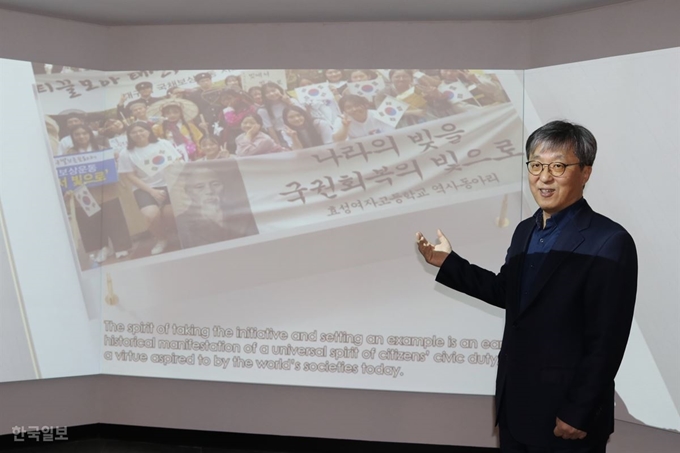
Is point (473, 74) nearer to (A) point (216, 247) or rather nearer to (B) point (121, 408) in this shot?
(A) point (216, 247)

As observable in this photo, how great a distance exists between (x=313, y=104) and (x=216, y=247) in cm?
95

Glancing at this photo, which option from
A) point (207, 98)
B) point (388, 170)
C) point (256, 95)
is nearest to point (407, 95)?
point (388, 170)

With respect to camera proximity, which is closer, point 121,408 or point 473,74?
point 473,74

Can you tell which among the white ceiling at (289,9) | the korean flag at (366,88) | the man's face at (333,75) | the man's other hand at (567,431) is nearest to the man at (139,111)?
the white ceiling at (289,9)

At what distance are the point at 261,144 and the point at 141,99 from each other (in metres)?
0.74

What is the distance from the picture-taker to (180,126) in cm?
394

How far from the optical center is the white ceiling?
3.58 meters

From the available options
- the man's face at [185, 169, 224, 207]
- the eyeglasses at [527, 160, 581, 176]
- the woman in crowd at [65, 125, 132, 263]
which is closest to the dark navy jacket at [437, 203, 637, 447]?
the eyeglasses at [527, 160, 581, 176]

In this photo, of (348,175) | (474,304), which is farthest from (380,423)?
(348,175)

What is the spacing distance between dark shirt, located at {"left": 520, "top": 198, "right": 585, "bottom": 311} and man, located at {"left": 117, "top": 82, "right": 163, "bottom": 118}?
274 centimetres

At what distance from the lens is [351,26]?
3920mm

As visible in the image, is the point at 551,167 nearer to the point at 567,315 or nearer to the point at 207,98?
the point at 567,315

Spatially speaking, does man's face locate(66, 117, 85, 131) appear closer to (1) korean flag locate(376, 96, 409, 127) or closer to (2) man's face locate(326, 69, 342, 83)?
(2) man's face locate(326, 69, 342, 83)

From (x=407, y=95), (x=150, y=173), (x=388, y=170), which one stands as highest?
(x=407, y=95)
